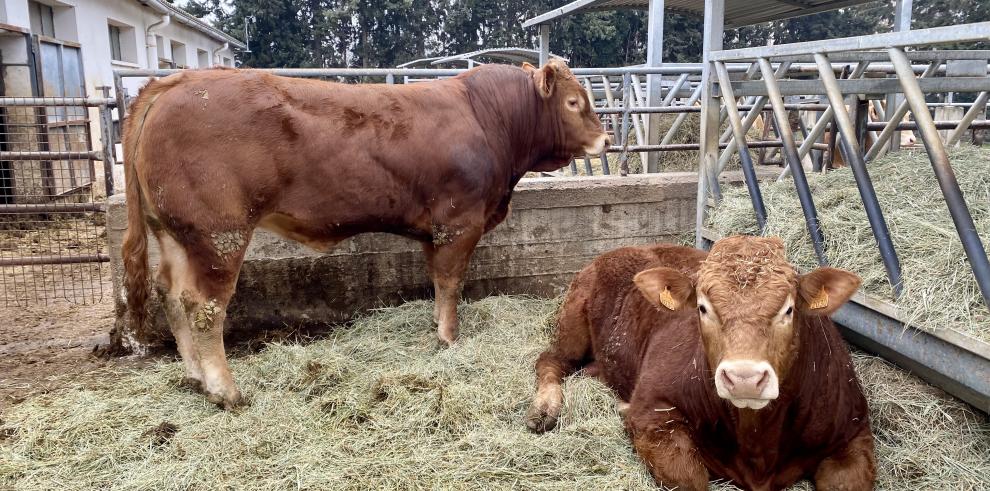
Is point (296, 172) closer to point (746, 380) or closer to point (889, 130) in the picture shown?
point (746, 380)

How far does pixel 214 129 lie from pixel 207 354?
3.93ft

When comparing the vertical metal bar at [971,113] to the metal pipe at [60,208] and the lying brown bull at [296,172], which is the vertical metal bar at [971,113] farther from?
the metal pipe at [60,208]

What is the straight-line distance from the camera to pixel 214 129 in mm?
3760

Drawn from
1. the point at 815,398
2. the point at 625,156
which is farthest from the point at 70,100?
the point at 815,398

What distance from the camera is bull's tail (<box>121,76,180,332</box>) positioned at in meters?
3.84

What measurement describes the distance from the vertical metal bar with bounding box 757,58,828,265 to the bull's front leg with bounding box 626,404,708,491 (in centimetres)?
139

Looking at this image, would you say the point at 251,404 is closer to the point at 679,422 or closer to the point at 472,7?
the point at 679,422

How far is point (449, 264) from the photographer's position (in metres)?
4.64

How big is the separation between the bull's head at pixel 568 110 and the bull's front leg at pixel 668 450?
2.39 metres

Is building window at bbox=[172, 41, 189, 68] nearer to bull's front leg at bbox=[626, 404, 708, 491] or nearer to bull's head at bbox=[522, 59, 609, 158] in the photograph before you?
bull's head at bbox=[522, 59, 609, 158]

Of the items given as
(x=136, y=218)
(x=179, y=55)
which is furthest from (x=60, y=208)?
(x=179, y=55)

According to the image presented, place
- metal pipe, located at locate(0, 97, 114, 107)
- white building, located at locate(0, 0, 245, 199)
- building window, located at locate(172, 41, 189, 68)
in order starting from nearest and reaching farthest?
metal pipe, located at locate(0, 97, 114, 107) < white building, located at locate(0, 0, 245, 199) < building window, located at locate(172, 41, 189, 68)

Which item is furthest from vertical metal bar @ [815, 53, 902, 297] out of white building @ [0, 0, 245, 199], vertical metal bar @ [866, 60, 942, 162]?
white building @ [0, 0, 245, 199]

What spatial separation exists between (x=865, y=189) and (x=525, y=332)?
2.21 metres
